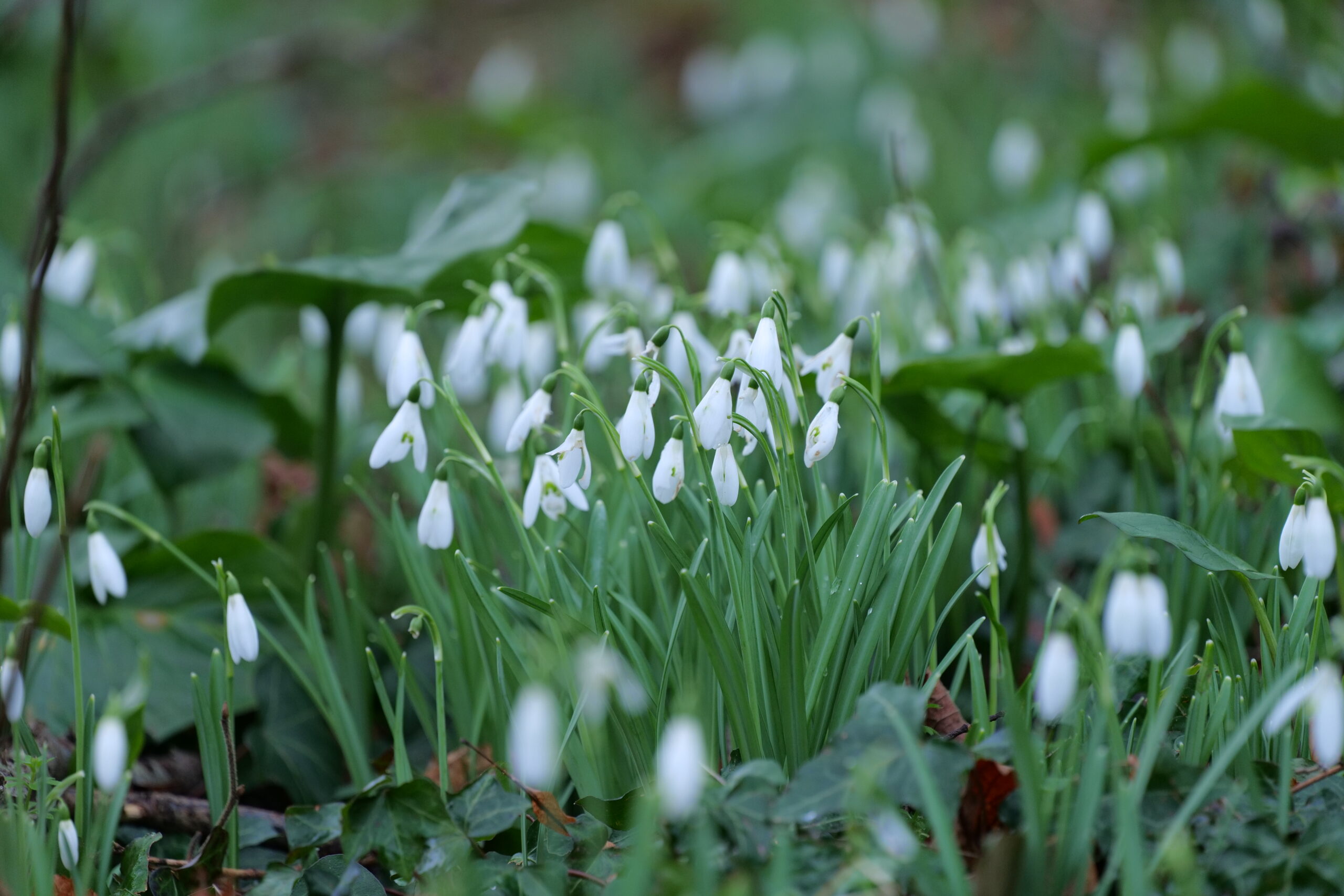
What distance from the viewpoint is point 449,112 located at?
7820 mm

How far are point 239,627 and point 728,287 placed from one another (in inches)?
55.4

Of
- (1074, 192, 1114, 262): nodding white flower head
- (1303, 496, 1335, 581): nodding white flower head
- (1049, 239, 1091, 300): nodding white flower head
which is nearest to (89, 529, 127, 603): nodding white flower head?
(1303, 496, 1335, 581): nodding white flower head

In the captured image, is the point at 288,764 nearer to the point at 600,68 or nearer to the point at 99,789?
the point at 99,789

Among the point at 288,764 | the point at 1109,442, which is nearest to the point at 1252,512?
the point at 1109,442

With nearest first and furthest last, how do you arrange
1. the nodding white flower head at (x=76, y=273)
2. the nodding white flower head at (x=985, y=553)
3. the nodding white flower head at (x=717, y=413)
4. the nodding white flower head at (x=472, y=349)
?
the nodding white flower head at (x=717, y=413) → the nodding white flower head at (x=985, y=553) → the nodding white flower head at (x=472, y=349) → the nodding white flower head at (x=76, y=273)

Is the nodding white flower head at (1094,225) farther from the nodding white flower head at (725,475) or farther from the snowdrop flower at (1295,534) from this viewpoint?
the nodding white flower head at (725,475)

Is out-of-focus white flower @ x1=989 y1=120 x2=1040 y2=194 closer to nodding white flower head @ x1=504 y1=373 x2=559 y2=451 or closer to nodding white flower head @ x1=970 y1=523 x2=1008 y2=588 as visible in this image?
nodding white flower head @ x1=970 y1=523 x2=1008 y2=588

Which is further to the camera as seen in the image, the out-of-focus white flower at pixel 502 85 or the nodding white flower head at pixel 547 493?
the out-of-focus white flower at pixel 502 85

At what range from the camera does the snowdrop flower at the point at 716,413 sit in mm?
1541

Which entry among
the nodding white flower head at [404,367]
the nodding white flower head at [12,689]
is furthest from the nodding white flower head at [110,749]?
the nodding white flower head at [404,367]

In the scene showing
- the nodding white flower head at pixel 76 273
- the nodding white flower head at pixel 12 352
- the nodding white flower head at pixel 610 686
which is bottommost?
the nodding white flower head at pixel 610 686

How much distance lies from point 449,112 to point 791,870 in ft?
24.2

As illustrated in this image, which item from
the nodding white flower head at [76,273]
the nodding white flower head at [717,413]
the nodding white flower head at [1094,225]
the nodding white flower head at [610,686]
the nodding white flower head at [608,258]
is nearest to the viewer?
the nodding white flower head at [610,686]

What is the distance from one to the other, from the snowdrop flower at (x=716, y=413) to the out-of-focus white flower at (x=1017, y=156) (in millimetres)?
4022
